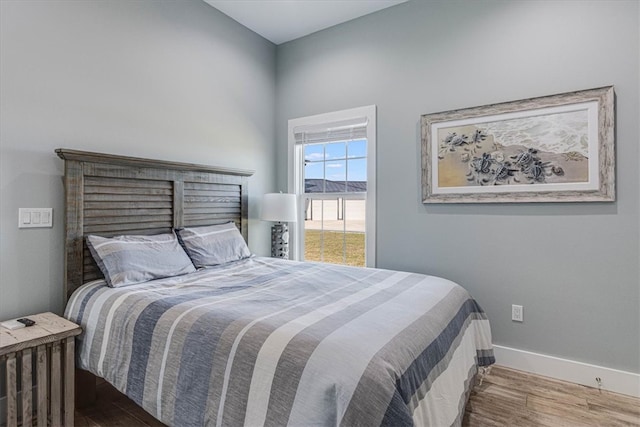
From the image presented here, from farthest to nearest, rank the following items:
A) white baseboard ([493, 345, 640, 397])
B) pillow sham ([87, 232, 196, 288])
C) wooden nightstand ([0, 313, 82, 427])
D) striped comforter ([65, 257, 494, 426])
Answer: white baseboard ([493, 345, 640, 397]) < pillow sham ([87, 232, 196, 288]) < wooden nightstand ([0, 313, 82, 427]) < striped comforter ([65, 257, 494, 426])

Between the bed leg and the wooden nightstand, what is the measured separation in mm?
275

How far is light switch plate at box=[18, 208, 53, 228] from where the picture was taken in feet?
6.37

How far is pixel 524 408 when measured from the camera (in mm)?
1997

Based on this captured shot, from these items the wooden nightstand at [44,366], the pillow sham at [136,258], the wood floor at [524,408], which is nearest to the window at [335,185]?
the wood floor at [524,408]

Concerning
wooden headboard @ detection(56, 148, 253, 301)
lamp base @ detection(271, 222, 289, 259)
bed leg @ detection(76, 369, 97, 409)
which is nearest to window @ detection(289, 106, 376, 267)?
lamp base @ detection(271, 222, 289, 259)

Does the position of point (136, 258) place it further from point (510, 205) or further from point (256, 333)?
point (510, 205)

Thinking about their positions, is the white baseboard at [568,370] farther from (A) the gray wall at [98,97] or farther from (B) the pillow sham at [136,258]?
(A) the gray wall at [98,97]

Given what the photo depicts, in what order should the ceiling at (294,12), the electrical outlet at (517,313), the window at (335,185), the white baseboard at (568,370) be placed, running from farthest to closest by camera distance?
the window at (335,185)
the ceiling at (294,12)
the electrical outlet at (517,313)
the white baseboard at (568,370)

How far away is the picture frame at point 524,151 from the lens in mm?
2229

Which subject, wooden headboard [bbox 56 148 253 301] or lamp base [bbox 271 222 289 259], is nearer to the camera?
wooden headboard [bbox 56 148 253 301]

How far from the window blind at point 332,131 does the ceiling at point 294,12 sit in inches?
39.3

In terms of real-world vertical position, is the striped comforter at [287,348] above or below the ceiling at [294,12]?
below

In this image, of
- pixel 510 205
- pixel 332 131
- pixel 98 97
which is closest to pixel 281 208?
pixel 332 131

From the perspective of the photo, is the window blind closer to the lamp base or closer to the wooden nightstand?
the lamp base
